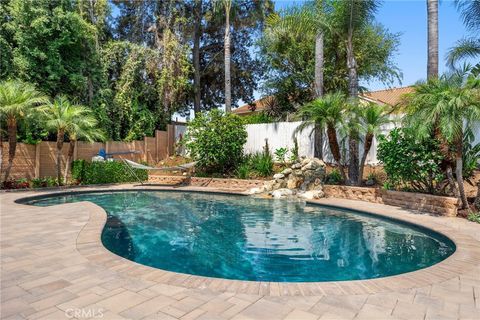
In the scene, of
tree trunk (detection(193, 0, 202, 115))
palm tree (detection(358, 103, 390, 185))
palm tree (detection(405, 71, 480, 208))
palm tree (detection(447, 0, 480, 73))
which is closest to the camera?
palm tree (detection(405, 71, 480, 208))

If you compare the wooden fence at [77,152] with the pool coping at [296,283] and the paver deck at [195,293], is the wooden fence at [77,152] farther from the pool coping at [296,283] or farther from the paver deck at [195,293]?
the paver deck at [195,293]

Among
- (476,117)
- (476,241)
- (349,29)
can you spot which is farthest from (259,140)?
(476,241)

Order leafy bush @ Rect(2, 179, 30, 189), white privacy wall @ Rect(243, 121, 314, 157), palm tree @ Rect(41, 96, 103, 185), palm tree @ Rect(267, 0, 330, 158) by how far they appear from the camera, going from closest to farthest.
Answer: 1. palm tree @ Rect(267, 0, 330, 158)
2. leafy bush @ Rect(2, 179, 30, 189)
3. palm tree @ Rect(41, 96, 103, 185)
4. white privacy wall @ Rect(243, 121, 314, 157)

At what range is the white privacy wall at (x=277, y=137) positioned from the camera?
15.2 meters

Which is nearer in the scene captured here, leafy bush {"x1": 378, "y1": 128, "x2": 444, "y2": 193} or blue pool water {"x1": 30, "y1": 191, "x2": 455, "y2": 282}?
blue pool water {"x1": 30, "y1": 191, "x2": 455, "y2": 282}

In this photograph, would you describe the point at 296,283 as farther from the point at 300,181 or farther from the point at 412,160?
the point at 300,181

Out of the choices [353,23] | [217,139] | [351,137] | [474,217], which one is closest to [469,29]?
[353,23]

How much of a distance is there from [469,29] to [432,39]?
3.70ft

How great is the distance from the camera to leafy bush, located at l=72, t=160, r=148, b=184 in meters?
15.4

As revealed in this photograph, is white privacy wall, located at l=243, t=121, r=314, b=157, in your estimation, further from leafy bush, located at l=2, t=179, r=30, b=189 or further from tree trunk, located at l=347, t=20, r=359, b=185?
leafy bush, located at l=2, t=179, r=30, b=189

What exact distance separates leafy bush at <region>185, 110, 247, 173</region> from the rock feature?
2.97m

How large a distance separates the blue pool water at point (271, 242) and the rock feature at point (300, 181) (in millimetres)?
1417

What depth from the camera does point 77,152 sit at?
16578mm

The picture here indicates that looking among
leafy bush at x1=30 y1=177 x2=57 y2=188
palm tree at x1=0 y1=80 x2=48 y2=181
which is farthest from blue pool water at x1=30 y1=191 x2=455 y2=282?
palm tree at x1=0 y1=80 x2=48 y2=181
